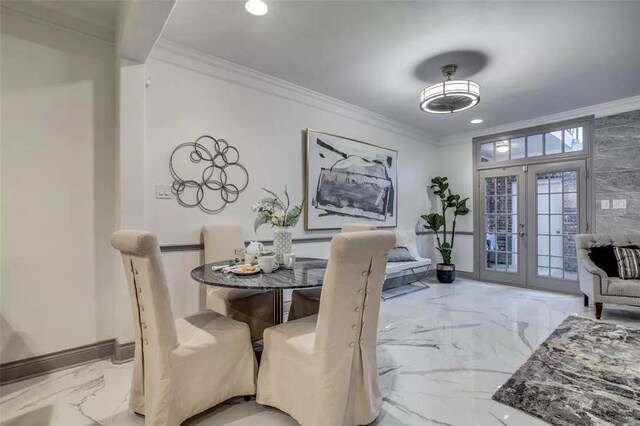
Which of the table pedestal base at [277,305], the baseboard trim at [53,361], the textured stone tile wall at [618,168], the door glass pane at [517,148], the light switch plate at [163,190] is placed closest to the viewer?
the baseboard trim at [53,361]

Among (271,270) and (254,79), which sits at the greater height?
(254,79)

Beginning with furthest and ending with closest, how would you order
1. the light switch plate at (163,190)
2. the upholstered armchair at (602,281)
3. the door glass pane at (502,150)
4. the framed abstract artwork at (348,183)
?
the door glass pane at (502,150)
the framed abstract artwork at (348,183)
the upholstered armchair at (602,281)
the light switch plate at (163,190)


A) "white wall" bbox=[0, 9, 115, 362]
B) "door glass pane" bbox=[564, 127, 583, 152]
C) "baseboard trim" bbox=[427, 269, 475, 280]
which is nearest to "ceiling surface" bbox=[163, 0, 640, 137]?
"door glass pane" bbox=[564, 127, 583, 152]

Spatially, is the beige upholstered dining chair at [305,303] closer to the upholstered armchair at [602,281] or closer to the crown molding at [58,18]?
the crown molding at [58,18]

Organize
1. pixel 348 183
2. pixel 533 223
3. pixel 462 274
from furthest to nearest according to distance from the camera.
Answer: pixel 462 274, pixel 533 223, pixel 348 183

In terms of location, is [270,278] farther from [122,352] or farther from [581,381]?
[581,381]

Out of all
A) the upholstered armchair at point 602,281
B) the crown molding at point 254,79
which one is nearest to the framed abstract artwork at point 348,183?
the crown molding at point 254,79

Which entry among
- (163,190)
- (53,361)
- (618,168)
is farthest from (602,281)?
(53,361)

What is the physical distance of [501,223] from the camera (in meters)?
5.14

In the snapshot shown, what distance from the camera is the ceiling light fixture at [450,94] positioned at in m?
2.82

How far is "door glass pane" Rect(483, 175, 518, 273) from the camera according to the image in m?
4.99

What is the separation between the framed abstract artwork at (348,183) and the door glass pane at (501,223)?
67.9 inches

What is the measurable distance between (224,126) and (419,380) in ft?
9.07

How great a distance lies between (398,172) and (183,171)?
3.42 m
